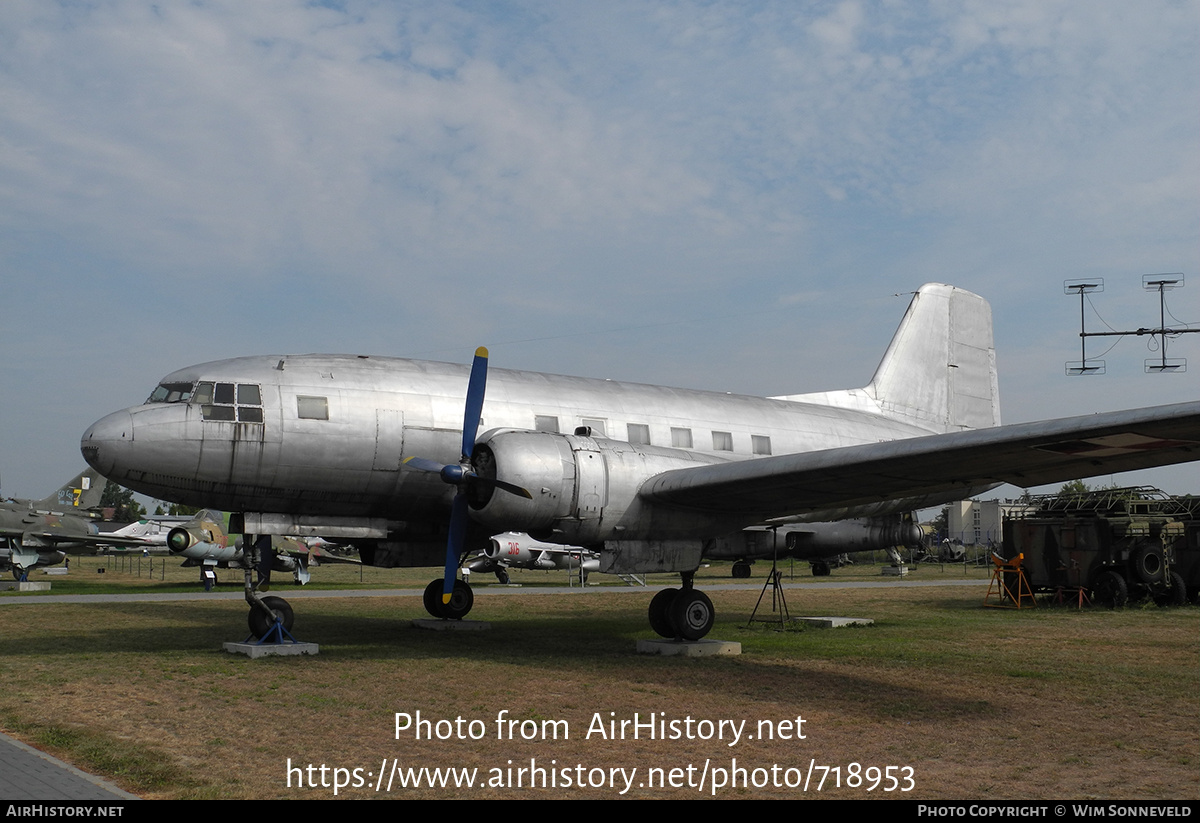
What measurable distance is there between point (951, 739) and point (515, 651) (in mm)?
7613

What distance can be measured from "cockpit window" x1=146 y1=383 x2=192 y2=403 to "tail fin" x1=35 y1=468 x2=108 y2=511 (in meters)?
23.9

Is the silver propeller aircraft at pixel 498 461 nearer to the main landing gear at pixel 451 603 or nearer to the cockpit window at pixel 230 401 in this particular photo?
the cockpit window at pixel 230 401

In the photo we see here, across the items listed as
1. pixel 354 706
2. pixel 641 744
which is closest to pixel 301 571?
pixel 354 706

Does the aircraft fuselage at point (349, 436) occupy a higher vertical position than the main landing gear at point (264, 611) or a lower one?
higher

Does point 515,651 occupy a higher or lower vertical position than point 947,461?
lower

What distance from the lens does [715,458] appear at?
14992mm

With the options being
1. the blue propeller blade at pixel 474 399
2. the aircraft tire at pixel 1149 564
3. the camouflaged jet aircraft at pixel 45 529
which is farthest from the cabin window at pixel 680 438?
the camouflaged jet aircraft at pixel 45 529

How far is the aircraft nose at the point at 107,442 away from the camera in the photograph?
12.5m

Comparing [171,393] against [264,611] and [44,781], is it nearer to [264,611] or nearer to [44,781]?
[264,611]

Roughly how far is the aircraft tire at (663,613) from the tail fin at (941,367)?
8328 mm

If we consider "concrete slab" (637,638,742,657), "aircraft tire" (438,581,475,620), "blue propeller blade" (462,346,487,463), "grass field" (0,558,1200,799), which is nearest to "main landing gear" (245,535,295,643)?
"grass field" (0,558,1200,799)

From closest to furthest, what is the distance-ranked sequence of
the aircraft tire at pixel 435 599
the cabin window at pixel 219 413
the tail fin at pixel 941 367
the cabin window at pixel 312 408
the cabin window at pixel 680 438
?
the cabin window at pixel 219 413
the cabin window at pixel 312 408
the cabin window at pixel 680 438
the aircraft tire at pixel 435 599
the tail fin at pixel 941 367

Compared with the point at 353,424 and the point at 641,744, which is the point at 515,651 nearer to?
the point at 353,424

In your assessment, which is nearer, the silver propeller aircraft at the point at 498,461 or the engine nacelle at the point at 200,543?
the silver propeller aircraft at the point at 498,461
